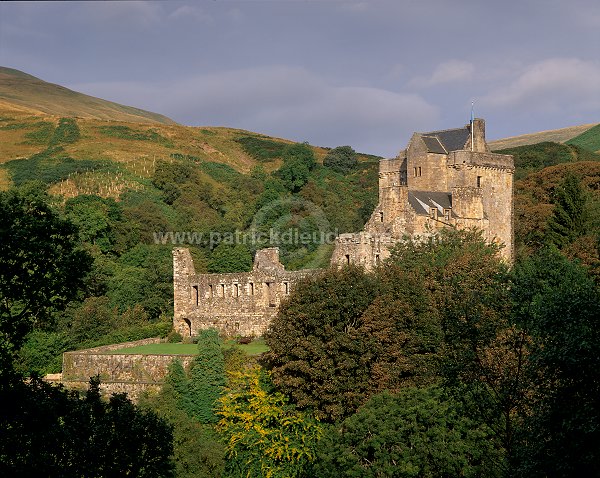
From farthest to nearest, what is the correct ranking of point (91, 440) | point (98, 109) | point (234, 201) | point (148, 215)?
1. point (98, 109)
2. point (234, 201)
3. point (148, 215)
4. point (91, 440)

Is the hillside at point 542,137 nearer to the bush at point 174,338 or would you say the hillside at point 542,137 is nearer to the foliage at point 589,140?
the foliage at point 589,140

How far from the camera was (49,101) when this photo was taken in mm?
129625

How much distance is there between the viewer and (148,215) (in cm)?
6688

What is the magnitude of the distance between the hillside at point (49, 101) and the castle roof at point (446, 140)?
70.8 meters

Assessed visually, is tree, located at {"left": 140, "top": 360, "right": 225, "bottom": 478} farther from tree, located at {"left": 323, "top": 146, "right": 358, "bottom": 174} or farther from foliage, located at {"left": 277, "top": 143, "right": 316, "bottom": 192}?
tree, located at {"left": 323, "top": 146, "right": 358, "bottom": 174}

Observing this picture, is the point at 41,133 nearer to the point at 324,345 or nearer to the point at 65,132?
the point at 65,132

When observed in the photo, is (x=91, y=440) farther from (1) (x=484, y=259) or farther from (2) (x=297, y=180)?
(2) (x=297, y=180)

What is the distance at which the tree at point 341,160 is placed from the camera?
105 m

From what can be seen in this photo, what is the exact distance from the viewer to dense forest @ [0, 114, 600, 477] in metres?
14.9

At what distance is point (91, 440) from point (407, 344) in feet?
51.5

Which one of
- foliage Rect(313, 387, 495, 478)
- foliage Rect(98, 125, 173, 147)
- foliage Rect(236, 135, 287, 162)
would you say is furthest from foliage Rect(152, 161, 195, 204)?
foliage Rect(313, 387, 495, 478)

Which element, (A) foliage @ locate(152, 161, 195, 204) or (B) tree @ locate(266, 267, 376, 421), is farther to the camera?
(A) foliage @ locate(152, 161, 195, 204)

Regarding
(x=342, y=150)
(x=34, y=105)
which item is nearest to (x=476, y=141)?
(x=342, y=150)

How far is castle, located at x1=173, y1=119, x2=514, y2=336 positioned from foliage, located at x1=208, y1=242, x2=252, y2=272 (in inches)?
436
